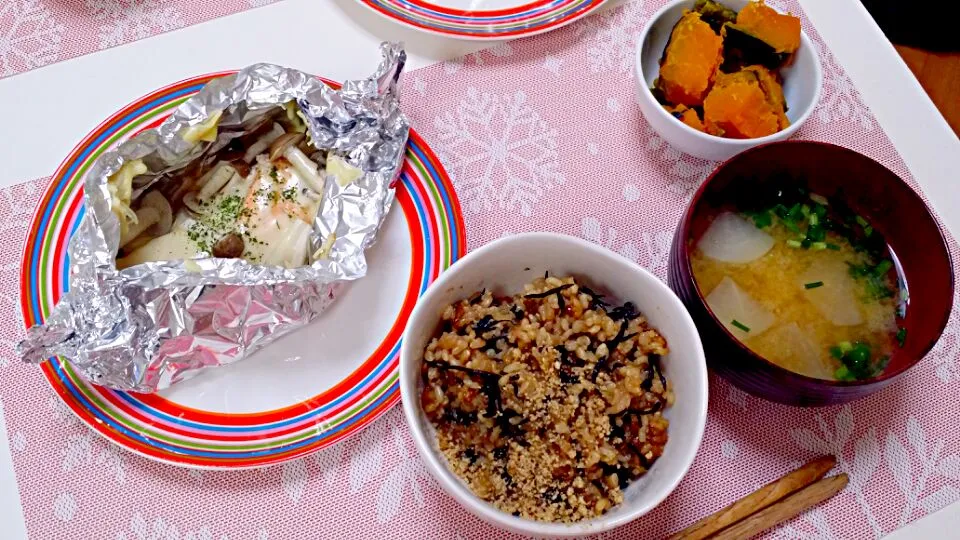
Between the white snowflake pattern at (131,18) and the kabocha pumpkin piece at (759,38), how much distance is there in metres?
0.81

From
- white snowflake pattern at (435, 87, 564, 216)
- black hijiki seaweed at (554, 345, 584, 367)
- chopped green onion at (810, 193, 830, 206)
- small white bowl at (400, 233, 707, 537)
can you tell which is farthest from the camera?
white snowflake pattern at (435, 87, 564, 216)

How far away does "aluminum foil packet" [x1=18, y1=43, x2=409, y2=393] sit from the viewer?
2.78 feet

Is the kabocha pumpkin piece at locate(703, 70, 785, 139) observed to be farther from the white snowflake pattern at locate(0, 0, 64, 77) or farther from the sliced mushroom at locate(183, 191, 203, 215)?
the white snowflake pattern at locate(0, 0, 64, 77)

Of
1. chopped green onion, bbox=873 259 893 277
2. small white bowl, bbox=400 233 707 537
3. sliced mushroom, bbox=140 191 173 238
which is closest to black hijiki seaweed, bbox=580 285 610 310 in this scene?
small white bowl, bbox=400 233 707 537

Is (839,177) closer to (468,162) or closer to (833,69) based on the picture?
(833,69)

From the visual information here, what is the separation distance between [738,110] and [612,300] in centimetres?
31

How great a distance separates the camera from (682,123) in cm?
98

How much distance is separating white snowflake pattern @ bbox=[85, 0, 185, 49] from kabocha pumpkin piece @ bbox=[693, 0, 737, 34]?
0.76 m

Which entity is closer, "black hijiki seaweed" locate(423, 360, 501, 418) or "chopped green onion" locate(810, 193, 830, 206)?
"black hijiki seaweed" locate(423, 360, 501, 418)

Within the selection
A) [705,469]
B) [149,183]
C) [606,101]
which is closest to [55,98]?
[149,183]

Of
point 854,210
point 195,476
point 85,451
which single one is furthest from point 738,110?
point 85,451

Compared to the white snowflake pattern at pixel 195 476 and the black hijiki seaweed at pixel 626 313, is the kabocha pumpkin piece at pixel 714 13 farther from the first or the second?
the white snowflake pattern at pixel 195 476

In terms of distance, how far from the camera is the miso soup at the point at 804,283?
0.87m

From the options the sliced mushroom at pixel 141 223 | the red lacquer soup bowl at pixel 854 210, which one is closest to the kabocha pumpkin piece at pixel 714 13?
the red lacquer soup bowl at pixel 854 210
